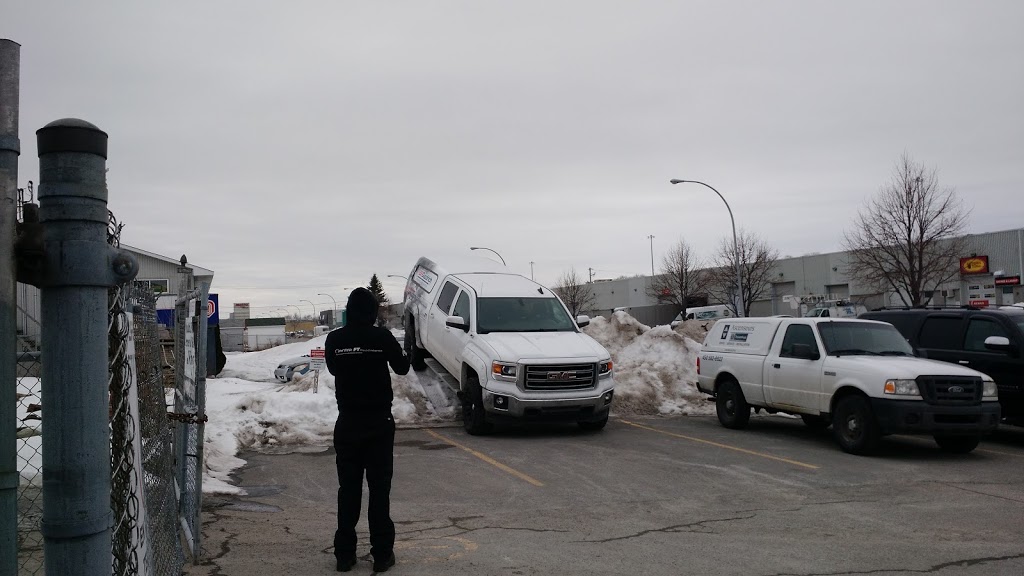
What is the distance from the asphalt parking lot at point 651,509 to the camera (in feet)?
19.7

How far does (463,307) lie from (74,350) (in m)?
12.1

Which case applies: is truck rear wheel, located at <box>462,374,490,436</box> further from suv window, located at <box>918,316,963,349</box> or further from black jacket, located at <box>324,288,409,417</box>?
suv window, located at <box>918,316,963,349</box>

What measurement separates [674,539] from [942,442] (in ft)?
22.0

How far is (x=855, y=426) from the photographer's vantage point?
432 inches

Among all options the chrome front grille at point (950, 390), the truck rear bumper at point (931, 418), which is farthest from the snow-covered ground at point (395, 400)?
the chrome front grille at point (950, 390)

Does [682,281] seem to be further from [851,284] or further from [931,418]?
[931,418]

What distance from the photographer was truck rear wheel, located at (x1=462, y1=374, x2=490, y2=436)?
41.8 ft

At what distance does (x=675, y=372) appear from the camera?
708 inches

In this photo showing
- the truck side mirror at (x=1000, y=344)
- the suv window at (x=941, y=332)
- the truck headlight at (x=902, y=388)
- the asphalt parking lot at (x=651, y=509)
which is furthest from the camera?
the suv window at (x=941, y=332)

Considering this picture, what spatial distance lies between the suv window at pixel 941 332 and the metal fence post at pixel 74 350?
13721mm

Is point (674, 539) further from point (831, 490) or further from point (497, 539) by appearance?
point (831, 490)

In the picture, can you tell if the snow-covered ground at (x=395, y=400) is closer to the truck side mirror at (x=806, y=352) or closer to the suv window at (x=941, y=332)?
the suv window at (x=941, y=332)

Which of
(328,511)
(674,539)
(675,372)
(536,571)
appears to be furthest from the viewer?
(675,372)

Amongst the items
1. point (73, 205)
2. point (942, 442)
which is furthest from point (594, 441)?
point (73, 205)
